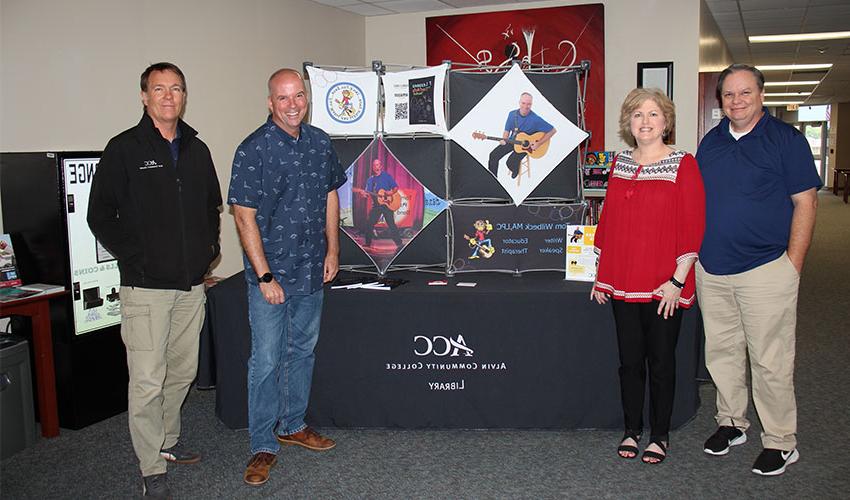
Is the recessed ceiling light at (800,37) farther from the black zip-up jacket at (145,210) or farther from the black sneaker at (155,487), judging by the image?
the black sneaker at (155,487)

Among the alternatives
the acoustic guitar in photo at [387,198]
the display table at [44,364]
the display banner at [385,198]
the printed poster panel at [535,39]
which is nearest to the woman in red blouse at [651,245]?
the display banner at [385,198]

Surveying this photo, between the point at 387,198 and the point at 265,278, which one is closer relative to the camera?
the point at 265,278

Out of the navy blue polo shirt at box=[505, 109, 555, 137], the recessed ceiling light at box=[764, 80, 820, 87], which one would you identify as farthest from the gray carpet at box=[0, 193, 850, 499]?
the recessed ceiling light at box=[764, 80, 820, 87]

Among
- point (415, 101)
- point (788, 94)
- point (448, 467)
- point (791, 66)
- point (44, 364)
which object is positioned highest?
point (788, 94)

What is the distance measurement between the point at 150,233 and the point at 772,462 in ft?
8.81

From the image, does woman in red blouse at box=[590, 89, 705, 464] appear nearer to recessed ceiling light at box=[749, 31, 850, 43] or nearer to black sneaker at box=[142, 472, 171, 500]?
black sneaker at box=[142, 472, 171, 500]

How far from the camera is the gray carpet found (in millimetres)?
2869

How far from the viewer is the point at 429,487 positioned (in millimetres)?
2906

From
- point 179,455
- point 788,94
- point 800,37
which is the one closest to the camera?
point 179,455

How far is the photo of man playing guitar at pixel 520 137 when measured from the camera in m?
3.55

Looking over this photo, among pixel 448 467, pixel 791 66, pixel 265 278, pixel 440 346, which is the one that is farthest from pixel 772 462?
pixel 791 66

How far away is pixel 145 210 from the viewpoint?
2.79 metres

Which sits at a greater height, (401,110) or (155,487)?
(401,110)

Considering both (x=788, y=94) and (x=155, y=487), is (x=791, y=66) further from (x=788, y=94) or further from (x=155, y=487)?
(x=155, y=487)
